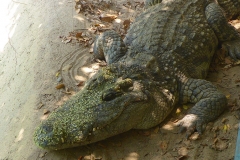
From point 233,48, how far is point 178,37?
97 cm

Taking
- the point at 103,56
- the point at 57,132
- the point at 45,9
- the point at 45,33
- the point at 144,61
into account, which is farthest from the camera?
the point at 45,9

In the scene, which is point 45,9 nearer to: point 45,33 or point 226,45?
point 45,33

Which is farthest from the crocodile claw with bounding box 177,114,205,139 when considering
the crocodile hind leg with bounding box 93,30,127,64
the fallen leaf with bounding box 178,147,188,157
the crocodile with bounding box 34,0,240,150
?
the crocodile hind leg with bounding box 93,30,127,64

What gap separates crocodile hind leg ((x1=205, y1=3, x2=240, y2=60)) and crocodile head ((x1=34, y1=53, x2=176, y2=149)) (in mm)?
1546

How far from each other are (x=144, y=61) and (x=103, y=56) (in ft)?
3.87

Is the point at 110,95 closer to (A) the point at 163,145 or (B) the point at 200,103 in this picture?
(A) the point at 163,145

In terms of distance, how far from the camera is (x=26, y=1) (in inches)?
299

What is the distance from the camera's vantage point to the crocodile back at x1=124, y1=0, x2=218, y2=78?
4152 mm

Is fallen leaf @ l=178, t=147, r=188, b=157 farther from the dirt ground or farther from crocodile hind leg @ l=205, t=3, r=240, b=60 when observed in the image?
crocodile hind leg @ l=205, t=3, r=240, b=60

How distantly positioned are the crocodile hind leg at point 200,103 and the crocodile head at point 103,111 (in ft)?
1.39

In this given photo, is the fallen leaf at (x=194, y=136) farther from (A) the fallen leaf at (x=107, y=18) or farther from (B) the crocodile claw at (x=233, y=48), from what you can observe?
(A) the fallen leaf at (x=107, y=18)

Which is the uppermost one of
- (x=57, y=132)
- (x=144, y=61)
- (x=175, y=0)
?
(x=175, y=0)

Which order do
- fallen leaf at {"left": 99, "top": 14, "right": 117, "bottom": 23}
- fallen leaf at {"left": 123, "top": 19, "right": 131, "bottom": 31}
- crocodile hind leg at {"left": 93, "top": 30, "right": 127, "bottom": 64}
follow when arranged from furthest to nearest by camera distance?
1. fallen leaf at {"left": 99, "top": 14, "right": 117, "bottom": 23}
2. fallen leaf at {"left": 123, "top": 19, "right": 131, "bottom": 31}
3. crocodile hind leg at {"left": 93, "top": 30, "right": 127, "bottom": 64}

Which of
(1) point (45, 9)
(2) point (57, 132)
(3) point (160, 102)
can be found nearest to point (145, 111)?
(3) point (160, 102)
